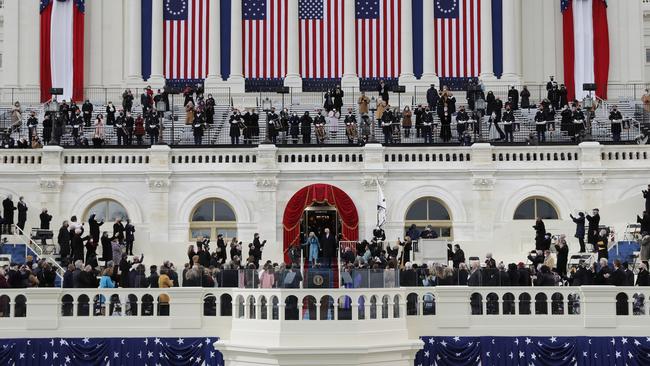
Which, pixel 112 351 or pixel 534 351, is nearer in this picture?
pixel 112 351

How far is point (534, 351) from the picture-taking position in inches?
1519

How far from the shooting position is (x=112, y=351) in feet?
126

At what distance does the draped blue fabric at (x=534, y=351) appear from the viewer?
38469mm

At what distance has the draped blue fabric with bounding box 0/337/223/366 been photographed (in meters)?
38.4

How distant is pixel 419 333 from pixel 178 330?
671cm

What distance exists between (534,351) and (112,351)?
461 inches

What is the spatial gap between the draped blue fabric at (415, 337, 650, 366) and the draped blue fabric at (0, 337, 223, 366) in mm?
6268

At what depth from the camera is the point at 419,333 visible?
3881 centimetres

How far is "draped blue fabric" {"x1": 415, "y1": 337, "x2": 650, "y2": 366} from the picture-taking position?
38469 millimetres

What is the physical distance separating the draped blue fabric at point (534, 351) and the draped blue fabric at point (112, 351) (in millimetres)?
6268

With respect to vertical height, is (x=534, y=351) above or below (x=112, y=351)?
below

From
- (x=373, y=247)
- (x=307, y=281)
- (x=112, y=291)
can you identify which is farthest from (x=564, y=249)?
(x=112, y=291)

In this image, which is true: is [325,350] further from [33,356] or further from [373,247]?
[373,247]

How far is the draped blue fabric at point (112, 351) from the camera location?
38438 mm
